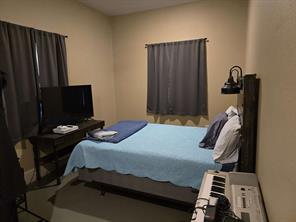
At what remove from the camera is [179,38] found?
4.05 meters

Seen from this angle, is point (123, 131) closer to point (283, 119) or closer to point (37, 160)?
point (37, 160)

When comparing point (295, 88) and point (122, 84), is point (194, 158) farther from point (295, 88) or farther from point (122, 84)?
point (122, 84)

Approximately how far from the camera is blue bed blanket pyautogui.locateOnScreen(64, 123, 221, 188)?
77.1 inches

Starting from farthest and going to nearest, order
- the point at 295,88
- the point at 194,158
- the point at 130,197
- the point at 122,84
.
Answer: the point at 122,84 < the point at 130,197 < the point at 194,158 < the point at 295,88

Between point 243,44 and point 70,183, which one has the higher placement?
point 243,44

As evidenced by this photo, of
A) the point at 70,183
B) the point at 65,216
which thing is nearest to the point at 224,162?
the point at 65,216

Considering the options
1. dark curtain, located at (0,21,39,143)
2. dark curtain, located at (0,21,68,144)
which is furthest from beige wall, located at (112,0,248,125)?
dark curtain, located at (0,21,39,143)

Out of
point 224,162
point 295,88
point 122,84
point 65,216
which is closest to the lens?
point 295,88

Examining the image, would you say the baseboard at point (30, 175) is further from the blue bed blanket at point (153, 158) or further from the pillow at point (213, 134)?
the pillow at point (213, 134)

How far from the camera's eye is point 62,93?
3123mm

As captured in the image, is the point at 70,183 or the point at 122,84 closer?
the point at 70,183

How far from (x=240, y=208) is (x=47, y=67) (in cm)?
309

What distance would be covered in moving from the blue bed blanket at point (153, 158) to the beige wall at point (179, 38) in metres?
1.73

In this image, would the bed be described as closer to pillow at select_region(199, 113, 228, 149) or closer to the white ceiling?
pillow at select_region(199, 113, 228, 149)
